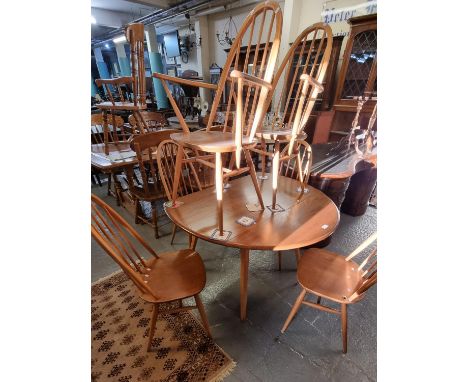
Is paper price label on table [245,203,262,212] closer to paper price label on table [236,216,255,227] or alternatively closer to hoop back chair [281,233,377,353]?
paper price label on table [236,216,255,227]

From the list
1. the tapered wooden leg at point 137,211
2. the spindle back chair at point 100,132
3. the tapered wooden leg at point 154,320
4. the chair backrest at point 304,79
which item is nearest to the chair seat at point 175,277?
the tapered wooden leg at point 154,320

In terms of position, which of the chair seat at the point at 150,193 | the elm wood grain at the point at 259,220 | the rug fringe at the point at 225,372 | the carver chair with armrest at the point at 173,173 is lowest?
the rug fringe at the point at 225,372

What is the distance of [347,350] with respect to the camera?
1255mm

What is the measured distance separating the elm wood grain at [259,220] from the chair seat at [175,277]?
0.23m

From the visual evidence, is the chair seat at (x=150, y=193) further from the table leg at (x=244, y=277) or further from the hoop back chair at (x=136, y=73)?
the table leg at (x=244, y=277)

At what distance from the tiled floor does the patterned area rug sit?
0.34 ft

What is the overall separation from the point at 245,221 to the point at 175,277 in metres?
0.48

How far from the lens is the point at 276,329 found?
4.47 feet

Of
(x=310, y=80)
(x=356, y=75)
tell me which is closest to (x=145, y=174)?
(x=310, y=80)

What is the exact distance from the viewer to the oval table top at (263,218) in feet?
3.44

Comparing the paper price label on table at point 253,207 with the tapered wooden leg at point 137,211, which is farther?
the tapered wooden leg at point 137,211

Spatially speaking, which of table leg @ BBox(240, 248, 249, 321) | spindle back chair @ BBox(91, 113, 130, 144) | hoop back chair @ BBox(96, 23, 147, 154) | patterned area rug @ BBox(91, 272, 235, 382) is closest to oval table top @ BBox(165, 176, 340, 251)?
table leg @ BBox(240, 248, 249, 321)

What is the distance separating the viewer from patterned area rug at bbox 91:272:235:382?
3.74 feet
